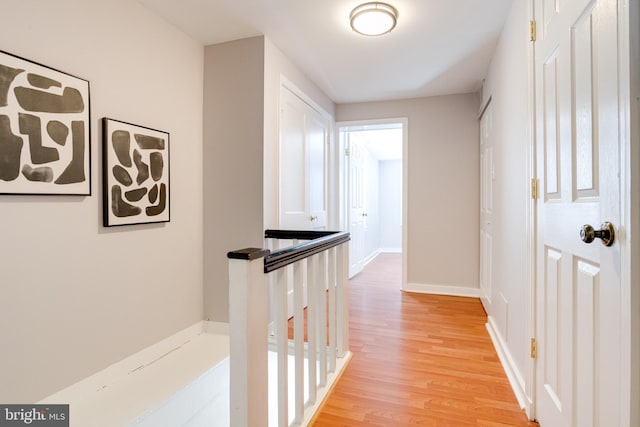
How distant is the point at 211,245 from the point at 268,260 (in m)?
1.65

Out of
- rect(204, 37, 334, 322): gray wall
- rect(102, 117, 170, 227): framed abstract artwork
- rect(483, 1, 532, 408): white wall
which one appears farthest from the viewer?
rect(204, 37, 334, 322): gray wall

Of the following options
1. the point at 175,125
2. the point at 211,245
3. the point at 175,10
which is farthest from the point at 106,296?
the point at 175,10

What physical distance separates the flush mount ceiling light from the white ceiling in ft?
0.15

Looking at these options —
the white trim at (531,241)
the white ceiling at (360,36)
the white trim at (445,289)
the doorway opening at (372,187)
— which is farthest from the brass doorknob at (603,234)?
the white trim at (445,289)

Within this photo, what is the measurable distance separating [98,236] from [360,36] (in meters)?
2.28

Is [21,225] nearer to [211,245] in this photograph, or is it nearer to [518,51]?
[211,245]

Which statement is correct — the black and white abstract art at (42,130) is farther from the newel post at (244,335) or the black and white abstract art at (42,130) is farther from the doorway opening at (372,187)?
the doorway opening at (372,187)

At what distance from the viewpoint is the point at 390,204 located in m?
7.62

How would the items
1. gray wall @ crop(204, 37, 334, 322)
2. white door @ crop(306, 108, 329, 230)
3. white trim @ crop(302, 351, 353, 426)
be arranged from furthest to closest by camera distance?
1. white door @ crop(306, 108, 329, 230)
2. gray wall @ crop(204, 37, 334, 322)
3. white trim @ crop(302, 351, 353, 426)

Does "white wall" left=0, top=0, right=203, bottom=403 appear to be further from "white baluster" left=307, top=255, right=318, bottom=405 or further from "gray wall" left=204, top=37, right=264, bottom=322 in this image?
"white baluster" left=307, top=255, right=318, bottom=405

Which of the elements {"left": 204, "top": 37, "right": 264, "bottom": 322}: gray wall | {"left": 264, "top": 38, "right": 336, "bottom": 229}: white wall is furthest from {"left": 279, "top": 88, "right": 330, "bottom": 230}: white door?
{"left": 204, "top": 37, "right": 264, "bottom": 322}: gray wall

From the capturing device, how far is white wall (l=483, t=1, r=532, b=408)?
171 centimetres

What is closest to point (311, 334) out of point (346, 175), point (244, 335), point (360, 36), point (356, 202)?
point (244, 335)

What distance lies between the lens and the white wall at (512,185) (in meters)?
1.71
